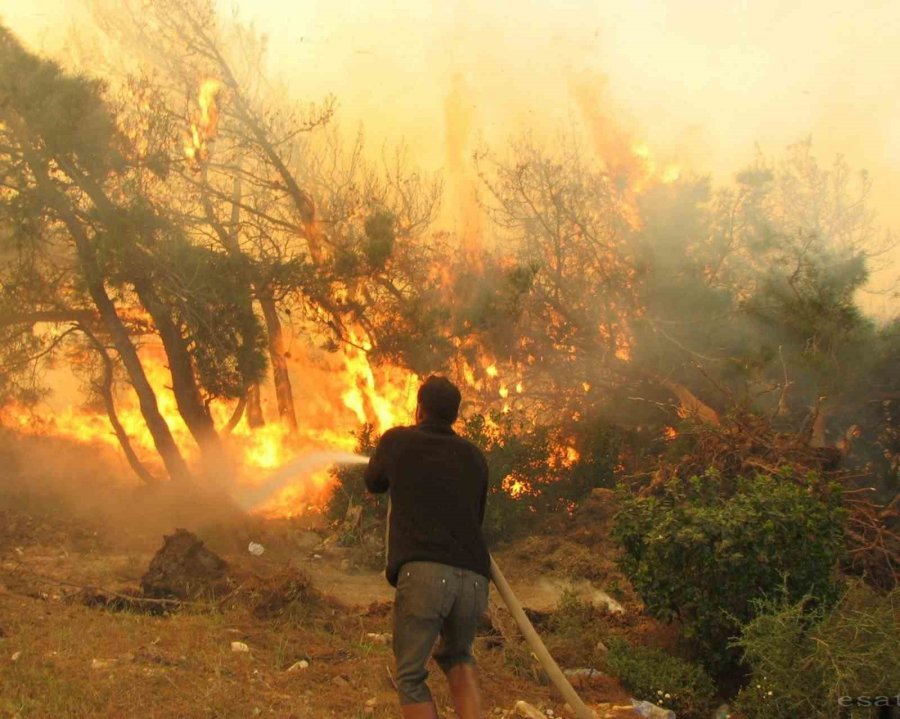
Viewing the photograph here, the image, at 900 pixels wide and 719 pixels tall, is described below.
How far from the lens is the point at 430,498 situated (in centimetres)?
413

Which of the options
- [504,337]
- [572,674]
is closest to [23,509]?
[504,337]

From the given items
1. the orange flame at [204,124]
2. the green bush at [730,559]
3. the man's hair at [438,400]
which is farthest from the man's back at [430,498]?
the orange flame at [204,124]

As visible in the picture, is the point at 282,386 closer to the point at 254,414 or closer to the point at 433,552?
the point at 254,414

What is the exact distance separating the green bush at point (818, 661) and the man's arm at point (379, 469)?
103 inches

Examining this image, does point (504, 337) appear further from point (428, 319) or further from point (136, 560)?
point (136, 560)

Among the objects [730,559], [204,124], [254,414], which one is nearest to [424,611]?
[730,559]

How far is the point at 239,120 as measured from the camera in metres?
16.0

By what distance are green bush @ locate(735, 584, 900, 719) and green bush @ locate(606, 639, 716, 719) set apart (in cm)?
42

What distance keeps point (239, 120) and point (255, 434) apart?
5.47 meters

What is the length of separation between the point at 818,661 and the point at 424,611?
8.38 feet

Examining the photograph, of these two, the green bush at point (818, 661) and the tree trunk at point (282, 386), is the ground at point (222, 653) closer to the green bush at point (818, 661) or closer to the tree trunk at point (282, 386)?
the green bush at point (818, 661)

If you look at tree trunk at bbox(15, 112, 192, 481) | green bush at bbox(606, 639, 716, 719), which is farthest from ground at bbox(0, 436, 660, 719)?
tree trunk at bbox(15, 112, 192, 481)

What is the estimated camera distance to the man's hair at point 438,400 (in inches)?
171

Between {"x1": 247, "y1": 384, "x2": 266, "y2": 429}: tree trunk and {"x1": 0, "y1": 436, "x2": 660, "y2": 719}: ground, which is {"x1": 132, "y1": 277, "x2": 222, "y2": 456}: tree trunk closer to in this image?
{"x1": 247, "y1": 384, "x2": 266, "y2": 429}: tree trunk
